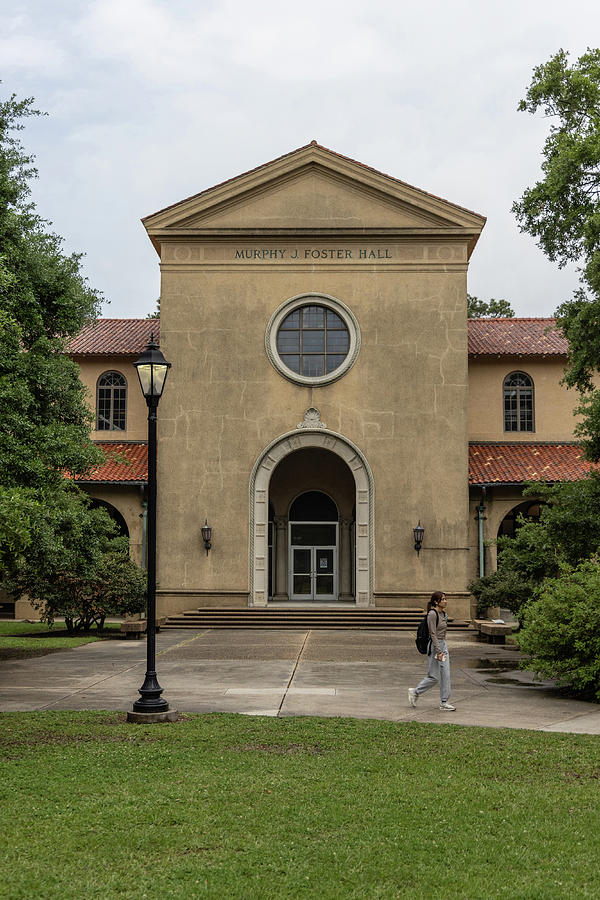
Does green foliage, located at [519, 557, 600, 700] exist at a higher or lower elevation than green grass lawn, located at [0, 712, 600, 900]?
higher

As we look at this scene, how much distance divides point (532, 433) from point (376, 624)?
9.90m

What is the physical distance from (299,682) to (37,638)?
11.8m

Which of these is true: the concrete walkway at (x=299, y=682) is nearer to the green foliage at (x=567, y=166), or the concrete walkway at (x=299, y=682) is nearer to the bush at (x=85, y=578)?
the bush at (x=85, y=578)

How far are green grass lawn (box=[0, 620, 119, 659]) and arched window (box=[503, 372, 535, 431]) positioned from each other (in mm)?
15668

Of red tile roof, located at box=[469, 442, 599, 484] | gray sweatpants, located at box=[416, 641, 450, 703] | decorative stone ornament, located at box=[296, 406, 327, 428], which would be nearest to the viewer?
gray sweatpants, located at box=[416, 641, 450, 703]

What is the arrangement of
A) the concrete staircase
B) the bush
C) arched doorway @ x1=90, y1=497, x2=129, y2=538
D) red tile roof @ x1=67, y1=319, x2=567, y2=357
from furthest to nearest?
red tile roof @ x1=67, y1=319, x2=567, y2=357
arched doorway @ x1=90, y1=497, x2=129, y2=538
the concrete staircase
the bush

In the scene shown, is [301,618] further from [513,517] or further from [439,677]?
[439,677]

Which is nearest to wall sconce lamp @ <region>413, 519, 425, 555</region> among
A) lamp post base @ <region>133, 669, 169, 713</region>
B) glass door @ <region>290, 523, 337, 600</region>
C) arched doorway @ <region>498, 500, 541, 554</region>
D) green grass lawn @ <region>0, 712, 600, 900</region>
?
glass door @ <region>290, 523, 337, 600</region>

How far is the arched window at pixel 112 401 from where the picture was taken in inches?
1294

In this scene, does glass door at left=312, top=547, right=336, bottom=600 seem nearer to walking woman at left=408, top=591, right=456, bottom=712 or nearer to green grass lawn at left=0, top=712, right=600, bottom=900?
walking woman at left=408, top=591, right=456, bottom=712

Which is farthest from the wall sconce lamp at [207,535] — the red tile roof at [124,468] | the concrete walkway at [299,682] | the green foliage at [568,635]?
the green foliage at [568,635]

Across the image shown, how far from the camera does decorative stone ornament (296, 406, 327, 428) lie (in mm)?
29188

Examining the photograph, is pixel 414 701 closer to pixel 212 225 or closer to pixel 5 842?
pixel 5 842

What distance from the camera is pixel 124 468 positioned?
3127cm
